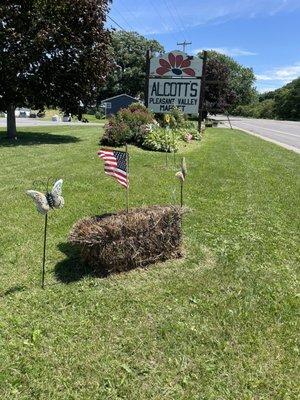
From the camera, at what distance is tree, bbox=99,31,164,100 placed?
216ft

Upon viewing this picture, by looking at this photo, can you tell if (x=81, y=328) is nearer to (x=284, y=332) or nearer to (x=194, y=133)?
(x=284, y=332)

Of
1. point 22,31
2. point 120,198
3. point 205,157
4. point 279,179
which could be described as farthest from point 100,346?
point 22,31

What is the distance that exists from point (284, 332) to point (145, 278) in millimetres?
1494

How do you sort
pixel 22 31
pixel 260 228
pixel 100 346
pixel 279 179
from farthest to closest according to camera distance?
pixel 22 31 → pixel 279 179 → pixel 260 228 → pixel 100 346

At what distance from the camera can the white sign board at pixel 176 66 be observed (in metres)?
17.8

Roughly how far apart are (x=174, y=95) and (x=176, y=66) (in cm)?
120

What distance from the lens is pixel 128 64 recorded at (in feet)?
226

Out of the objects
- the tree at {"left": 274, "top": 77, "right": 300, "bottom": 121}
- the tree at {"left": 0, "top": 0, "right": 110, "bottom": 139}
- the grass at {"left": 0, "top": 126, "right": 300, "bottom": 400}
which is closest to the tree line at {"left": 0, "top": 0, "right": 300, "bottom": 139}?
the tree at {"left": 0, "top": 0, "right": 110, "bottom": 139}

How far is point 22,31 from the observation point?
15734 millimetres

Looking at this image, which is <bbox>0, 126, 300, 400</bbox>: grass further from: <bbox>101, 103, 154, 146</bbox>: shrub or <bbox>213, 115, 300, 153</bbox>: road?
<bbox>213, 115, 300, 153</bbox>: road

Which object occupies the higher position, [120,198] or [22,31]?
[22,31]

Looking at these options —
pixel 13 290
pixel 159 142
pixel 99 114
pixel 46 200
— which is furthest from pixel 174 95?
pixel 99 114

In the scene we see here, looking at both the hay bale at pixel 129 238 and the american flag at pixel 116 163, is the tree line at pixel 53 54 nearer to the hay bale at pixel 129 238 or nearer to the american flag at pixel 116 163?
the american flag at pixel 116 163

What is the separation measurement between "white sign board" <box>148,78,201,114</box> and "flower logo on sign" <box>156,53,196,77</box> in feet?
1.08
